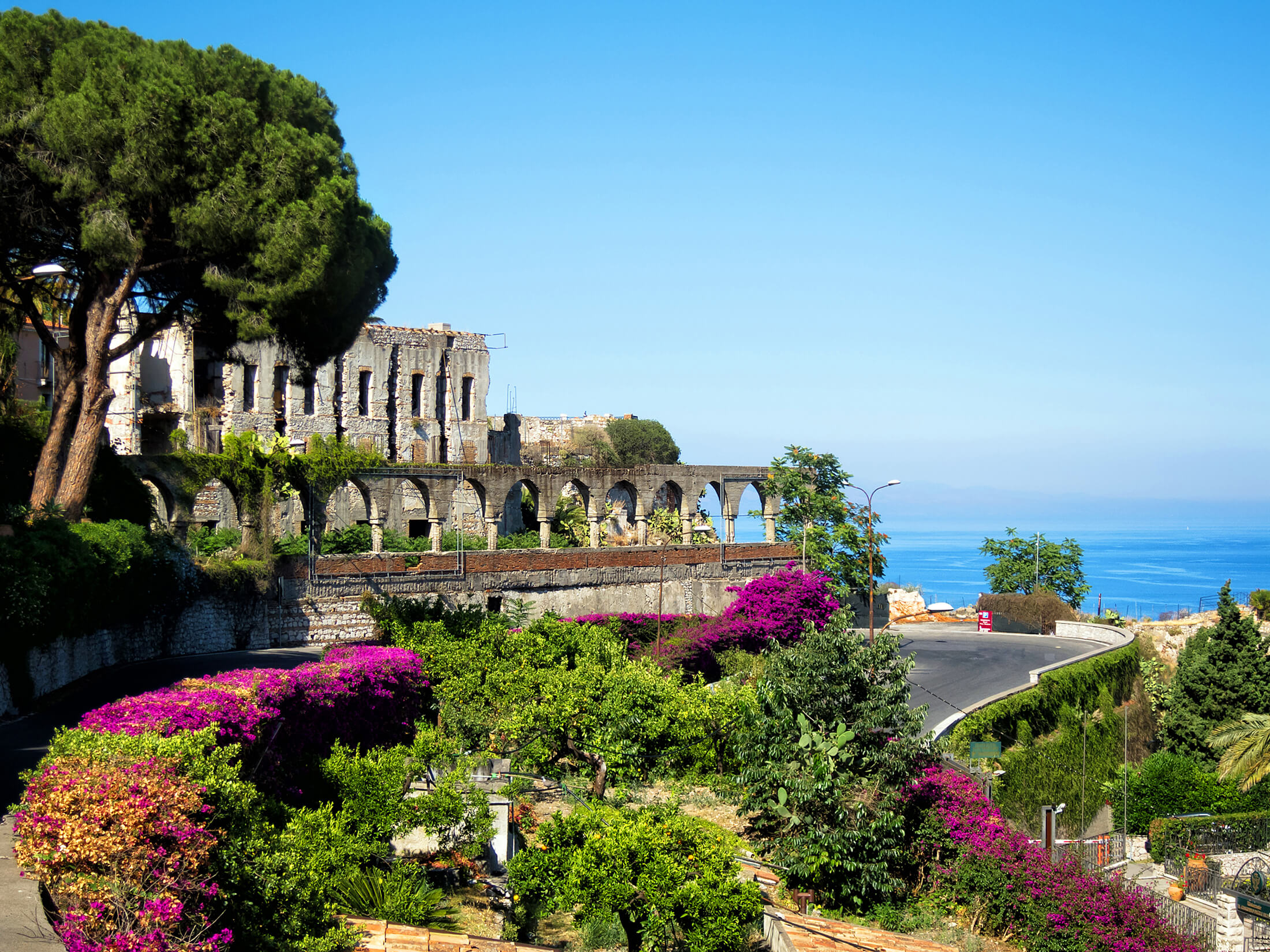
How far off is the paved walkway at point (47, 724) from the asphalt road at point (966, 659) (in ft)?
50.5

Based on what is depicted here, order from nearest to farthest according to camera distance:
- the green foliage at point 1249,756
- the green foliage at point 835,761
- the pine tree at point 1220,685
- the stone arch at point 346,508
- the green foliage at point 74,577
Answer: the green foliage at point 74,577
the green foliage at point 835,761
the green foliage at point 1249,756
the pine tree at point 1220,685
the stone arch at point 346,508

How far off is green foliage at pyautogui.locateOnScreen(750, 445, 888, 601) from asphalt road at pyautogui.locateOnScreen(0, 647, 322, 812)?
19.7 metres

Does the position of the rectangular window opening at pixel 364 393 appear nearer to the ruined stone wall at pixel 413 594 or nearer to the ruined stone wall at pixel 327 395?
the ruined stone wall at pixel 327 395

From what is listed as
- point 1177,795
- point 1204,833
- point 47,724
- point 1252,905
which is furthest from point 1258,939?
point 47,724

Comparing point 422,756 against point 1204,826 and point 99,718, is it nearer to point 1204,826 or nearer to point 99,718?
point 99,718

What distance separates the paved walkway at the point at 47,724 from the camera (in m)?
8.01

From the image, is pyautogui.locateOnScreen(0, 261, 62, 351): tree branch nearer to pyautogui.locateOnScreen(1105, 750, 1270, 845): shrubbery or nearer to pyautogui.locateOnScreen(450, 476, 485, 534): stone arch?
pyautogui.locateOnScreen(450, 476, 485, 534): stone arch

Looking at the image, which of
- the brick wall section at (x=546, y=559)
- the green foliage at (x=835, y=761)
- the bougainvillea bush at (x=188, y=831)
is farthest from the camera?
the brick wall section at (x=546, y=559)

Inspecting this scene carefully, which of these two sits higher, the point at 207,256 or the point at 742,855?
the point at 207,256

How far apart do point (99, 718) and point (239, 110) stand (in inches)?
516

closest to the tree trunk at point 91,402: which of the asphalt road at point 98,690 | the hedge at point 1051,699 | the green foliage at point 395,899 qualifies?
the asphalt road at point 98,690

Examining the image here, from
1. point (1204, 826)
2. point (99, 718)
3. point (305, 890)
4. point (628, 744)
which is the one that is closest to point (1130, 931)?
point (628, 744)

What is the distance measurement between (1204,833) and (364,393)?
1344 inches

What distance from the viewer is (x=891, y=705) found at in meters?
17.6
